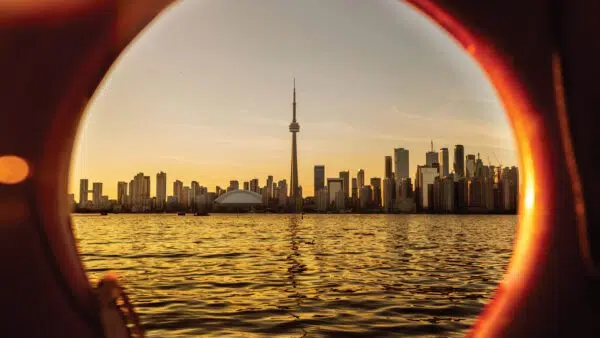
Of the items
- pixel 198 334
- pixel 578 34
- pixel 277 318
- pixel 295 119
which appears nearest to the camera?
pixel 578 34

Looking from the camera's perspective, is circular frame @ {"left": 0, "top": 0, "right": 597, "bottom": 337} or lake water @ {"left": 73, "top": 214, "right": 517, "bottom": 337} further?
lake water @ {"left": 73, "top": 214, "right": 517, "bottom": 337}

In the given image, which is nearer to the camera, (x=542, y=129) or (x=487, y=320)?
(x=542, y=129)

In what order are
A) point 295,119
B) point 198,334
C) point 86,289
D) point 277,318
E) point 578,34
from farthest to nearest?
point 295,119 → point 277,318 → point 198,334 → point 86,289 → point 578,34

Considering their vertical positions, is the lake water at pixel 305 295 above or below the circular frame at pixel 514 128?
below

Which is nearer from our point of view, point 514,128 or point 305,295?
point 514,128

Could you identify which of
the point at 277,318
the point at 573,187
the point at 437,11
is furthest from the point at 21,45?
the point at 277,318

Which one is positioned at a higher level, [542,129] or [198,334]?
[542,129]

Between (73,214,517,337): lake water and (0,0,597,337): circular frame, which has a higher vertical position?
(0,0,597,337): circular frame

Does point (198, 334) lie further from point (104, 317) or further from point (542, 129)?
point (542, 129)

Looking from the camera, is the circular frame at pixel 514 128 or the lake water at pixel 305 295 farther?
the lake water at pixel 305 295

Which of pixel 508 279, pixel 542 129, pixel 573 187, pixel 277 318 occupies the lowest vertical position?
pixel 277 318

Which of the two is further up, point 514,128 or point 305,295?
point 514,128
